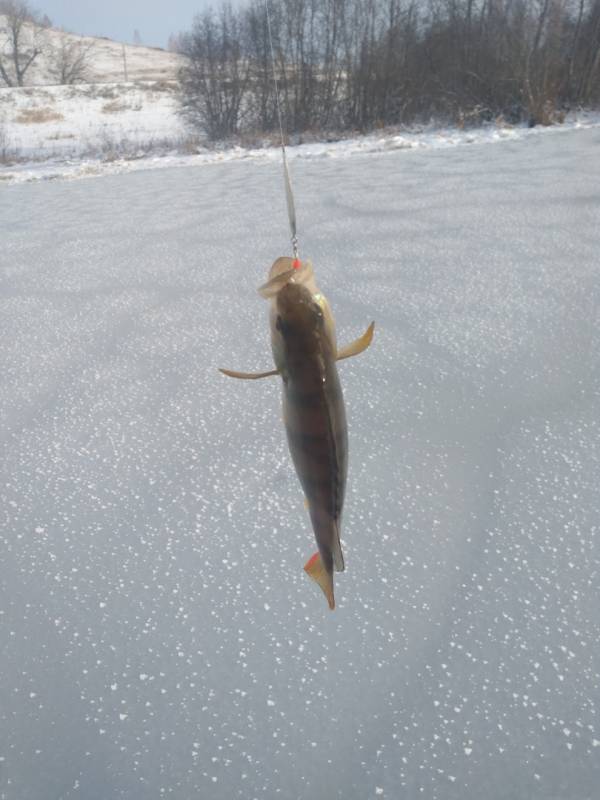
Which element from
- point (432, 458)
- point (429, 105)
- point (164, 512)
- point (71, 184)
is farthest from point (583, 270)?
point (429, 105)

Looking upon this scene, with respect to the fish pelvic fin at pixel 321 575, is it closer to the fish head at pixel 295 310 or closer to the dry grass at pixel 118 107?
the fish head at pixel 295 310

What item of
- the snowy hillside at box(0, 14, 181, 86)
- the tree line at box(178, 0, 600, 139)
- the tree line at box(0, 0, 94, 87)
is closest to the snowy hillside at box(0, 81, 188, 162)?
the tree line at box(178, 0, 600, 139)

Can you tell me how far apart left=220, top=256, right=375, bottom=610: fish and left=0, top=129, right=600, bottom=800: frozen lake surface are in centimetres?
71

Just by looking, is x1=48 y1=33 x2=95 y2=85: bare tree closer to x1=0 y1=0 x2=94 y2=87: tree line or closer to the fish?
x1=0 y1=0 x2=94 y2=87: tree line

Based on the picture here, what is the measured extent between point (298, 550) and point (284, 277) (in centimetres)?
102

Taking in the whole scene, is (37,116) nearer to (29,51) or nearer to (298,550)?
(29,51)

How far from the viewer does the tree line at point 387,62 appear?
11.2 m

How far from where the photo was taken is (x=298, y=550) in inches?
52.1

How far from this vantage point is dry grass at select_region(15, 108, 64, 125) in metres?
18.3

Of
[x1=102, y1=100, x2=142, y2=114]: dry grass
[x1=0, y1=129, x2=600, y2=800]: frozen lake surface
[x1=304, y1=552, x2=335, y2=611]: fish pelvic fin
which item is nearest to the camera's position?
[x1=304, y1=552, x2=335, y2=611]: fish pelvic fin

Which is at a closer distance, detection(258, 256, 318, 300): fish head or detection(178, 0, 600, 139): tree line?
detection(258, 256, 318, 300): fish head

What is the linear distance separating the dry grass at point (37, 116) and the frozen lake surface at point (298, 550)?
18.5 metres

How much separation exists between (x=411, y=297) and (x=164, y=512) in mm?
1486

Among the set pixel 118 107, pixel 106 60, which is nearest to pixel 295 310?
pixel 118 107
